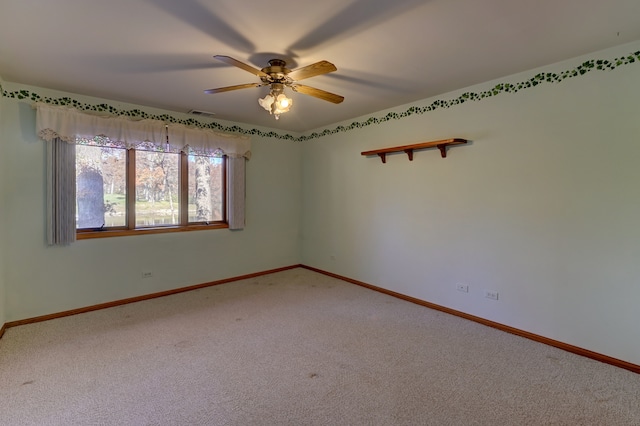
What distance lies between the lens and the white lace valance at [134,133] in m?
3.28

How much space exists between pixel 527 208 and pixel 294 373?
263 centimetres

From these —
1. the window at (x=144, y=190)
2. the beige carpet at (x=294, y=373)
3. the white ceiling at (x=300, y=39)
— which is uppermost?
the white ceiling at (x=300, y=39)

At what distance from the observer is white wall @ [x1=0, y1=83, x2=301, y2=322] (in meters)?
3.21

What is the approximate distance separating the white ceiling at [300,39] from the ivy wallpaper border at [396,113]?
0.14m

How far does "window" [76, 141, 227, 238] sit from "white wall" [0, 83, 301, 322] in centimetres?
18

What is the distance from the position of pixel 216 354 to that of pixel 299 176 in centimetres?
356

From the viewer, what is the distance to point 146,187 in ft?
13.4

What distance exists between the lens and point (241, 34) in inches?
87.0

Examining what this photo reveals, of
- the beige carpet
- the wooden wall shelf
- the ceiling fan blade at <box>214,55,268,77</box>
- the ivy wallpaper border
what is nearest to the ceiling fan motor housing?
the ceiling fan blade at <box>214,55,268,77</box>

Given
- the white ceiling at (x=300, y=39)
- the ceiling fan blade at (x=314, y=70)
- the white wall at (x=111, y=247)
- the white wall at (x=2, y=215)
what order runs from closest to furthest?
the white ceiling at (x=300, y=39)
the ceiling fan blade at (x=314, y=70)
the white wall at (x=2, y=215)
the white wall at (x=111, y=247)

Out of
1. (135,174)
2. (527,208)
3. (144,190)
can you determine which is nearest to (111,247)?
(144,190)

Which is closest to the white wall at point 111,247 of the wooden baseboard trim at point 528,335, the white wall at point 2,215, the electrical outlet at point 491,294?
the white wall at point 2,215

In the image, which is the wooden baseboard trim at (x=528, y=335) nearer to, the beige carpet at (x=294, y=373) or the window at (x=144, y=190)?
the beige carpet at (x=294, y=373)

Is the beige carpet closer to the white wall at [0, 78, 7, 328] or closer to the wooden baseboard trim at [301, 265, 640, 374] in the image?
the wooden baseboard trim at [301, 265, 640, 374]
